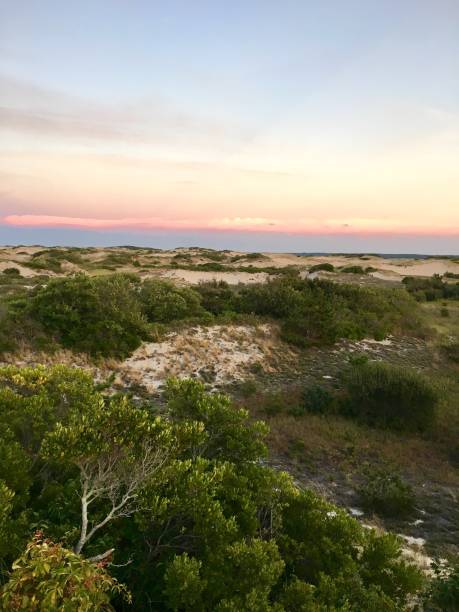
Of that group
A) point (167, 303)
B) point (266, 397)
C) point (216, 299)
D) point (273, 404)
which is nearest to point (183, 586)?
Answer: point (273, 404)

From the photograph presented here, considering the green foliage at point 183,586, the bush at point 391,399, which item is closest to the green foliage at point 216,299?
the bush at point 391,399

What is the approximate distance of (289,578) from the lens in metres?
5.92

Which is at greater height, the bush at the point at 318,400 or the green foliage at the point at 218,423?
the green foliage at the point at 218,423

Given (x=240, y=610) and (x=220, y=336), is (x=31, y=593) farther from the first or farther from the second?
(x=220, y=336)

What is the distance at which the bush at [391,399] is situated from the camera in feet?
49.1

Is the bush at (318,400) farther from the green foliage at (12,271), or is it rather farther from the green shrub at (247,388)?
the green foliage at (12,271)

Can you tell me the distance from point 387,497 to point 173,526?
21.8 ft

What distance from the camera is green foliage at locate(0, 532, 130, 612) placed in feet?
12.4

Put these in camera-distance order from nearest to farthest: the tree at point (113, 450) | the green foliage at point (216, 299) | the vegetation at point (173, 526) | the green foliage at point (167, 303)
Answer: the vegetation at point (173, 526), the tree at point (113, 450), the green foliage at point (167, 303), the green foliage at point (216, 299)

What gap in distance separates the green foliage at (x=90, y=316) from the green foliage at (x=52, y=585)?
47.2 ft

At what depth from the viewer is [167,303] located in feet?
75.9

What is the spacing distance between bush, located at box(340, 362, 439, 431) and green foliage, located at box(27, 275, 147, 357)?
969 cm

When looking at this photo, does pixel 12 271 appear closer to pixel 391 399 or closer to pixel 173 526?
pixel 391 399

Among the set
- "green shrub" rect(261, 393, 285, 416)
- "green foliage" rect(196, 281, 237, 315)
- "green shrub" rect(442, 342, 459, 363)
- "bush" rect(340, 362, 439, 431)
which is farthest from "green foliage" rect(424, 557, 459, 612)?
"green shrub" rect(442, 342, 459, 363)
